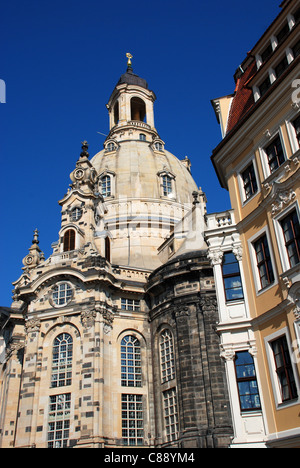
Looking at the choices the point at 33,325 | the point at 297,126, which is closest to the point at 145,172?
the point at 33,325

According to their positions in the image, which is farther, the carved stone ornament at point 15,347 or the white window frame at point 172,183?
the white window frame at point 172,183

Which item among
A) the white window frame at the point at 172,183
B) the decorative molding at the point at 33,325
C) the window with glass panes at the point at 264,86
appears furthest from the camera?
the white window frame at the point at 172,183

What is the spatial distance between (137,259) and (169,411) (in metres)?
16.2

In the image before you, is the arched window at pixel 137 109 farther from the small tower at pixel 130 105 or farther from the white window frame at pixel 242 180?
the white window frame at pixel 242 180

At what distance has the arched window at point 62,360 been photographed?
34.2 metres

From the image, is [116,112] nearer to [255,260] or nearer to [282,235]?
[255,260]

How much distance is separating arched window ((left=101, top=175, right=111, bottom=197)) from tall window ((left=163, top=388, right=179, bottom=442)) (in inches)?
1019

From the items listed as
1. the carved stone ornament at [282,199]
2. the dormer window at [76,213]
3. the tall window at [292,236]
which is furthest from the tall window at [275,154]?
the dormer window at [76,213]

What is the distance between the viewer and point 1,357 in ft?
145

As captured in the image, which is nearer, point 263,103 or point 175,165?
point 263,103

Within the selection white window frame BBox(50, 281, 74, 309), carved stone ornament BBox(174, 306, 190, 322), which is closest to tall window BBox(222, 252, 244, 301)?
carved stone ornament BBox(174, 306, 190, 322)

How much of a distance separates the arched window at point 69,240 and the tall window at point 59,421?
12.0m
